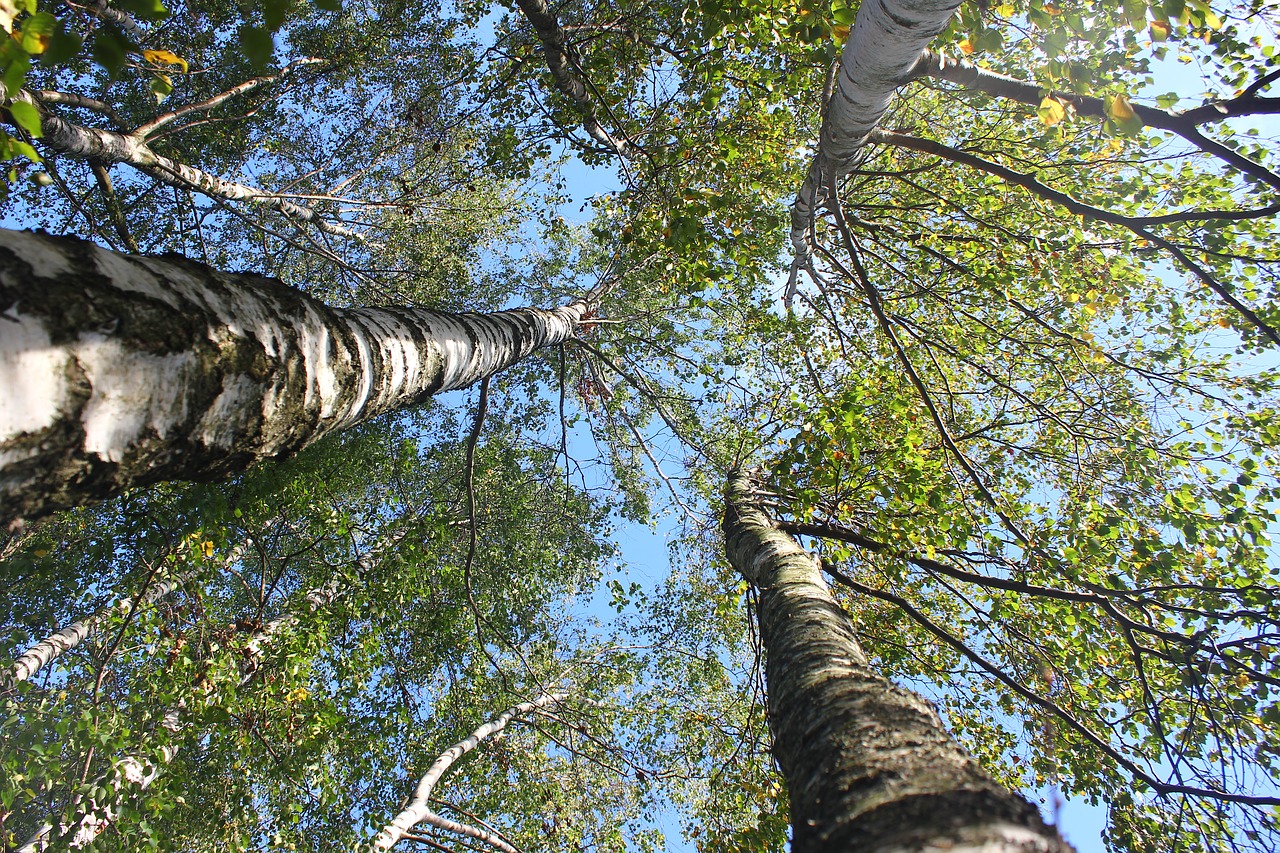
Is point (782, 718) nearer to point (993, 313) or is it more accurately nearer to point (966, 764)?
point (966, 764)

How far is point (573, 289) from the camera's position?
11492 mm

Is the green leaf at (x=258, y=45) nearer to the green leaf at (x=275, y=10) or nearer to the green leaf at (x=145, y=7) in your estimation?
the green leaf at (x=275, y=10)

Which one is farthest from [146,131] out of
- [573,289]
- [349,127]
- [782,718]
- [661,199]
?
[782,718]

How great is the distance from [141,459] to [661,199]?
16.6 ft

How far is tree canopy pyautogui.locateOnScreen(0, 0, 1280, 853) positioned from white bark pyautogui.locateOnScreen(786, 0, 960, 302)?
0.08ft

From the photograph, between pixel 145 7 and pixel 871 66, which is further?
pixel 871 66

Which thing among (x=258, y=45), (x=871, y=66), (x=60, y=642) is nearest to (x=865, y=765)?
(x=258, y=45)

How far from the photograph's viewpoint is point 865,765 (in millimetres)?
1407

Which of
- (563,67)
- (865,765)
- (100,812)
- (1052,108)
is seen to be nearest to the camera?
(865,765)

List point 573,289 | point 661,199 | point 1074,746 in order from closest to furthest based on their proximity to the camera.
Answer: point 1074,746
point 661,199
point 573,289

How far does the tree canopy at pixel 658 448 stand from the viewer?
10.2 feet

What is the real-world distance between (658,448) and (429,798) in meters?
5.40

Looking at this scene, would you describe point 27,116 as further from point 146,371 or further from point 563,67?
point 563,67

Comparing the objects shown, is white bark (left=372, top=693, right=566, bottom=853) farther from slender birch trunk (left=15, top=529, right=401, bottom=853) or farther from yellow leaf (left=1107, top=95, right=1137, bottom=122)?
yellow leaf (left=1107, top=95, right=1137, bottom=122)
